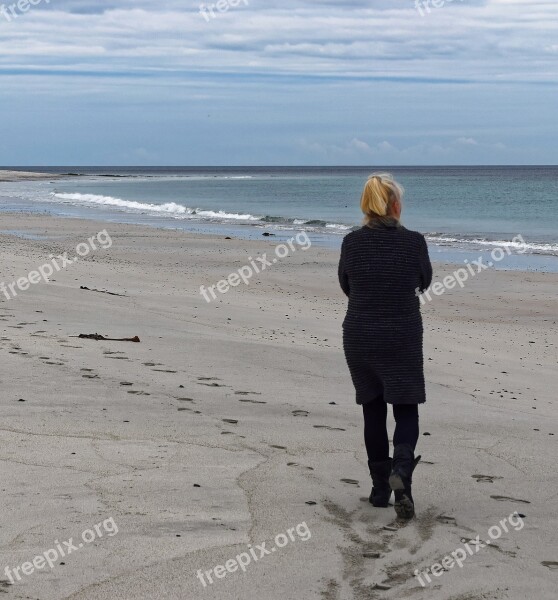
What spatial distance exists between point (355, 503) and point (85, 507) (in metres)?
1.36

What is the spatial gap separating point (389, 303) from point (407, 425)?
635 millimetres

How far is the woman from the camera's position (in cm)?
461

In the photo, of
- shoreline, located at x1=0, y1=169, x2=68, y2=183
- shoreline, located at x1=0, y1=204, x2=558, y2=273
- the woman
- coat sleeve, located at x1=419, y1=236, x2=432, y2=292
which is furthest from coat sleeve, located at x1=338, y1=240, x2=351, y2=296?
shoreline, located at x1=0, y1=169, x2=68, y2=183

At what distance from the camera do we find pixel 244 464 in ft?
16.9

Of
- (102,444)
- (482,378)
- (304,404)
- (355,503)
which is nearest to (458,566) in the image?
(355,503)

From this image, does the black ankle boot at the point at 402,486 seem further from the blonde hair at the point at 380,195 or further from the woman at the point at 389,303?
the blonde hair at the point at 380,195

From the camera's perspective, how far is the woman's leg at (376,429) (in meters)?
4.81

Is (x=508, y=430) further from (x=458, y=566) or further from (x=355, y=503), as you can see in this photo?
(x=458, y=566)

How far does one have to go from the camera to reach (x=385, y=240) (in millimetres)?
4617

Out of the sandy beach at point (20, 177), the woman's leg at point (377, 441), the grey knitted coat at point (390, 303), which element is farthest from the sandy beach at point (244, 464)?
the sandy beach at point (20, 177)

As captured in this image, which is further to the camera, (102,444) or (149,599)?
(102,444)

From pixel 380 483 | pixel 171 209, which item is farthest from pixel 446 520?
pixel 171 209

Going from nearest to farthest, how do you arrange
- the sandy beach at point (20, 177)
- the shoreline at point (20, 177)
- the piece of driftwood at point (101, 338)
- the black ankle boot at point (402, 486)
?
the black ankle boot at point (402, 486) → the piece of driftwood at point (101, 338) → the shoreline at point (20, 177) → the sandy beach at point (20, 177)

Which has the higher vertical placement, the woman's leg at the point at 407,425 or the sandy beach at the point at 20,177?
the woman's leg at the point at 407,425
